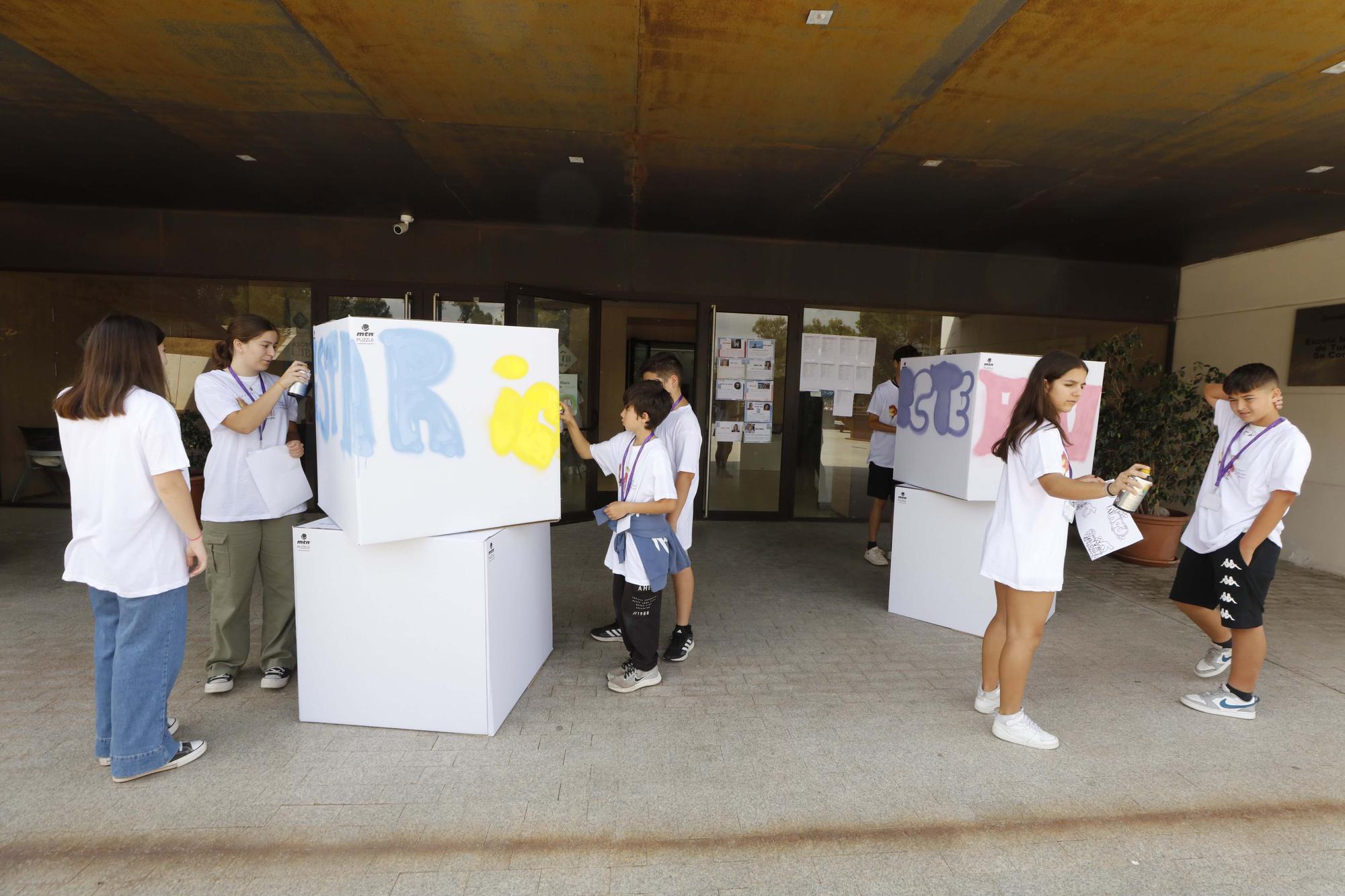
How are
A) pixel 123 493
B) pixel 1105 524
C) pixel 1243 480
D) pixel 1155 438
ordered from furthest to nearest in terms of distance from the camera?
pixel 1155 438 → pixel 1243 480 → pixel 1105 524 → pixel 123 493

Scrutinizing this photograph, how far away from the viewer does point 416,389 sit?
249 centimetres

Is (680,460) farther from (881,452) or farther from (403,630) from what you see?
(881,452)

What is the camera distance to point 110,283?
7.00 m

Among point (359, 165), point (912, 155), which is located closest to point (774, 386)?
point (912, 155)

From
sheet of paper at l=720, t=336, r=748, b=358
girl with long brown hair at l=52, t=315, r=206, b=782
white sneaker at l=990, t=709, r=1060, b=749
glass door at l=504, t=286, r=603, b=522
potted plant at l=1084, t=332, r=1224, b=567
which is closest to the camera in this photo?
girl with long brown hair at l=52, t=315, r=206, b=782

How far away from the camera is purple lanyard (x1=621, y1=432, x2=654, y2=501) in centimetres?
308

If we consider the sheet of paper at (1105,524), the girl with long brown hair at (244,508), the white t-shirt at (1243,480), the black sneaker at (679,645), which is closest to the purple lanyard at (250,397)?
the girl with long brown hair at (244,508)

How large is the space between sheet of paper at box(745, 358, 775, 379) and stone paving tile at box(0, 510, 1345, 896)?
3.81 m

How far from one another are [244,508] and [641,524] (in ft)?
5.80

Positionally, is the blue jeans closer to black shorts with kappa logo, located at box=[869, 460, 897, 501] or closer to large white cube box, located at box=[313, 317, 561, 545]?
large white cube box, located at box=[313, 317, 561, 545]

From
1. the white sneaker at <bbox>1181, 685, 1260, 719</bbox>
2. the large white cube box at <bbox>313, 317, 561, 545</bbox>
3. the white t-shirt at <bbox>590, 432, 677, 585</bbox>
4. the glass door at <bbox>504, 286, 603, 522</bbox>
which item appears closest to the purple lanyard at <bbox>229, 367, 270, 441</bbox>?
the large white cube box at <bbox>313, 317, 561, 545</bbox>

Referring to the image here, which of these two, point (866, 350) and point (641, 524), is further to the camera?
point (866, 350)

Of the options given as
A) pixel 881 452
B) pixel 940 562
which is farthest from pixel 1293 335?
pixel 940 562

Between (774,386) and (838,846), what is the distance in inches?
214
